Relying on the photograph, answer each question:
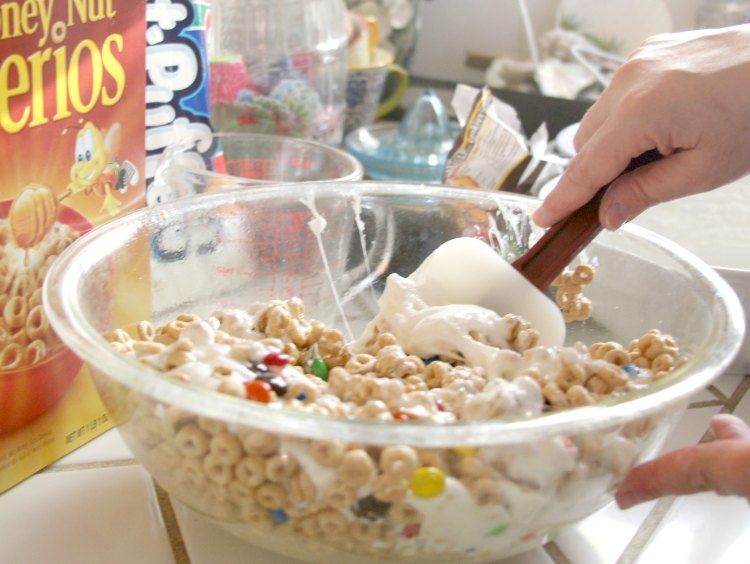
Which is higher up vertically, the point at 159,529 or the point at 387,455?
the point at 387,455

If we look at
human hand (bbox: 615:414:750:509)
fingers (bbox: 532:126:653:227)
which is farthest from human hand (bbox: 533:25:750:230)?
human hand (bbox: 615:414:750:509)

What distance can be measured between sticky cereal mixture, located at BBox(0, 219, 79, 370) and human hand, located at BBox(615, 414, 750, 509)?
0.40 m

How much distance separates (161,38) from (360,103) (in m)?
0.61

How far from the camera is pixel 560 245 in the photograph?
2.34ft

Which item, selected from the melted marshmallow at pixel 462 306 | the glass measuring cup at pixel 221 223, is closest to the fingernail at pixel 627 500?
the melted marshmallow at pixel 462 306

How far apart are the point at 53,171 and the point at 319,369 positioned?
0.23 meters

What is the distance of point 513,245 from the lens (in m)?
0.82

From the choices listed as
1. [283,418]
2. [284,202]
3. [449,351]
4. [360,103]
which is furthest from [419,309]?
[360,103]

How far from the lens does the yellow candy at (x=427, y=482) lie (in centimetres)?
45

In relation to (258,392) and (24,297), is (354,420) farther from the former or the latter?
(24,297)

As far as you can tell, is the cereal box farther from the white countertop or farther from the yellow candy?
the yellow candy

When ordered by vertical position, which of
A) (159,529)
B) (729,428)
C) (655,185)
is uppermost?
(655,185)

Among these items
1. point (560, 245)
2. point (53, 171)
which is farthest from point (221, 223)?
point (560, 245)

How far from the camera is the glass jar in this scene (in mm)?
1124
